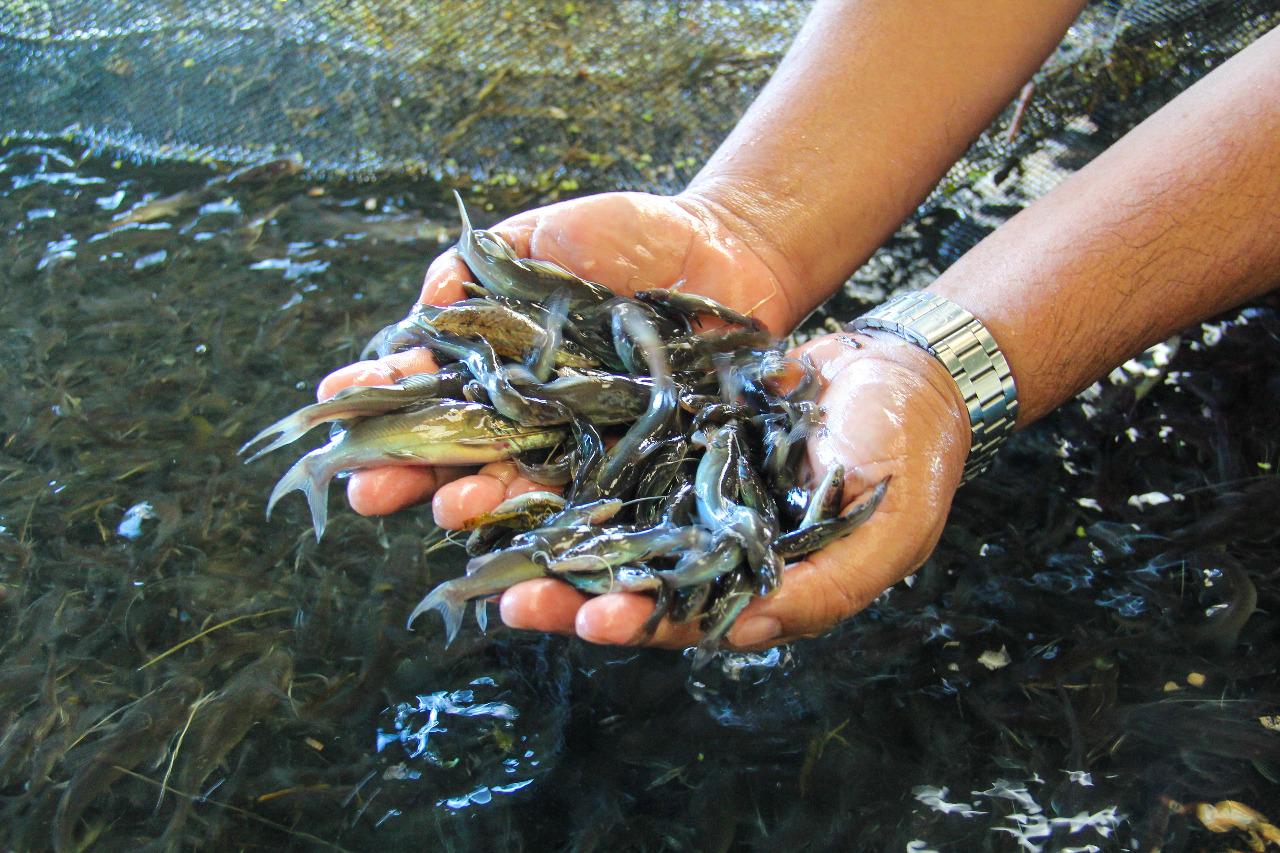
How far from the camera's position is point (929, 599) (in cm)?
237

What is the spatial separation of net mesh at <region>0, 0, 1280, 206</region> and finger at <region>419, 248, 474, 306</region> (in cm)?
140

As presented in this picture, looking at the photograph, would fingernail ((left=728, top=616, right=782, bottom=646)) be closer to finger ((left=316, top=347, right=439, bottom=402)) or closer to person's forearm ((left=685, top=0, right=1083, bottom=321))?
finger ((left=316, top=347, right=439, bottom=402))

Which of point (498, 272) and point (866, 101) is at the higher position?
point (866, 101)

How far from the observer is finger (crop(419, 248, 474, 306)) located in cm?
236

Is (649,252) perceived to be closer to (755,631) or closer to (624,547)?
(624,547)

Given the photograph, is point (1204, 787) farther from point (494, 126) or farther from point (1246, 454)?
point (494, 126)

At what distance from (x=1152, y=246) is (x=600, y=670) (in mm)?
1572

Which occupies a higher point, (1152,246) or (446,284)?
(1152,246)

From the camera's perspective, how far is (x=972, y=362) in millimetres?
2145

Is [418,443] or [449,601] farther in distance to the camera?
[418,443]

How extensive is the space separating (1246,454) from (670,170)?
83.7 inches

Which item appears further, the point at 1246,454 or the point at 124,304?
the point at 124,304

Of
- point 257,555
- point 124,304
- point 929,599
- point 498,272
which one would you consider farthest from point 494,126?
point 929,599

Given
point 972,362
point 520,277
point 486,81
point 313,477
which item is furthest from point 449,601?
point 486,81
